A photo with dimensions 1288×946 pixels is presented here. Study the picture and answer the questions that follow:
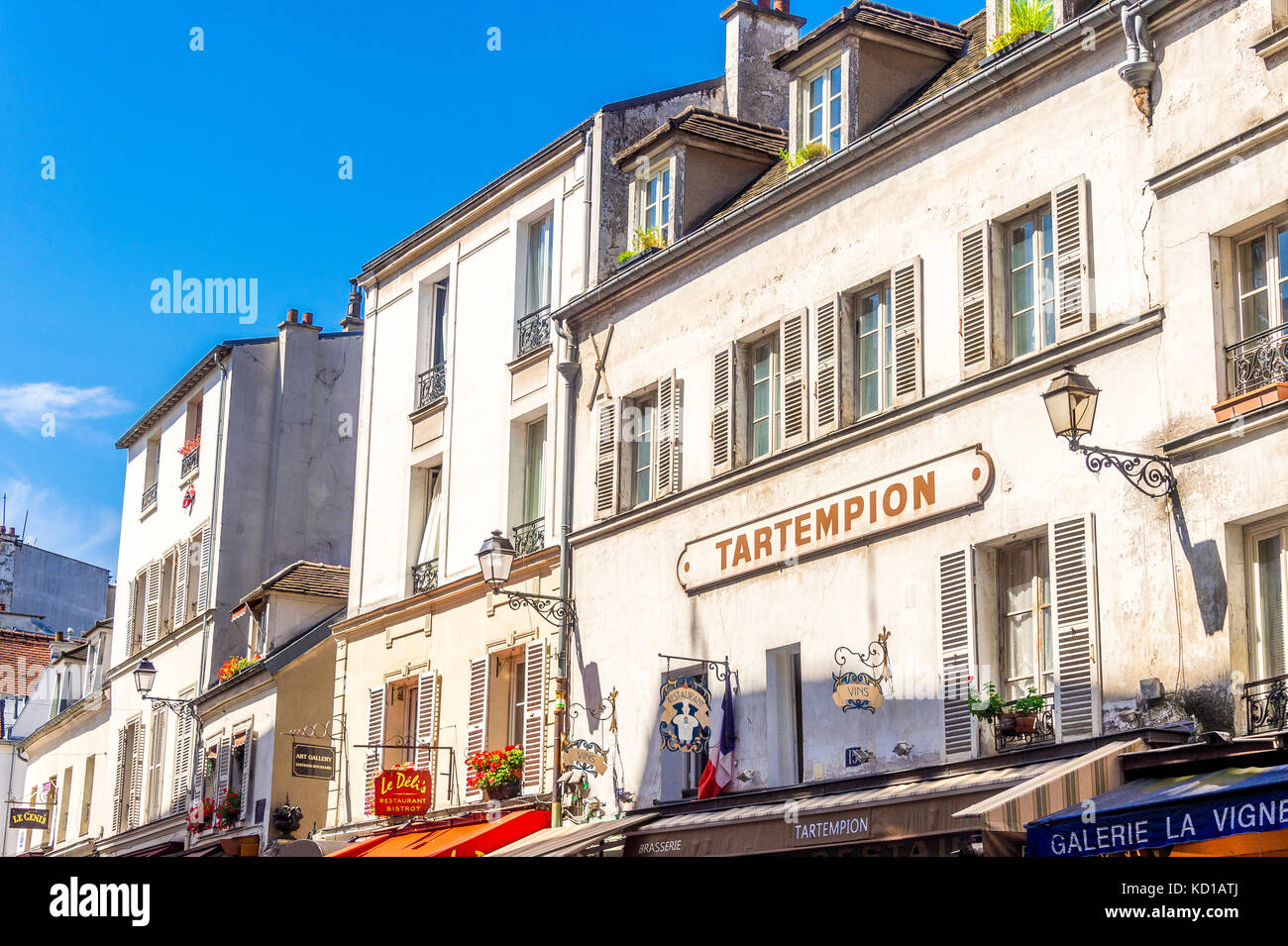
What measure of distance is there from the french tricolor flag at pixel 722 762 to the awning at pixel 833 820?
0.27 meters

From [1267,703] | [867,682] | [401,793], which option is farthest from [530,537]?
[1267,703]

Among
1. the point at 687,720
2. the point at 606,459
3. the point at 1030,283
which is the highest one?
Answer: the point at 1030,283

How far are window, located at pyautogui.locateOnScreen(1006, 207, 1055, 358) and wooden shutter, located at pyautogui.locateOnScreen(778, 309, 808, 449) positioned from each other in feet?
8.88

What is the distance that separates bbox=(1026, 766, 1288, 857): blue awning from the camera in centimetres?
1012

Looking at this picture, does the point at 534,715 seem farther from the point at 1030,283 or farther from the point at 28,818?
the point at 28,818

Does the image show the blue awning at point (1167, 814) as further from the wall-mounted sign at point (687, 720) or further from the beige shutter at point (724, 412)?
the beige shutter at point (724, 412)

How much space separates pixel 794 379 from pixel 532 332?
588cm

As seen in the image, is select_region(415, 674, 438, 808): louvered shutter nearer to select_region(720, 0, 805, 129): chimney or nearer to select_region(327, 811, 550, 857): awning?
select_region(327, 811, 550, 857): awning

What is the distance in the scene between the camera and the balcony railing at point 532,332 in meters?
21.7

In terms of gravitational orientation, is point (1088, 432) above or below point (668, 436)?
below

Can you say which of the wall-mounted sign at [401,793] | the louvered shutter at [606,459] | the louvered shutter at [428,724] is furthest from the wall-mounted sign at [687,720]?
the louvered shutter at [428,724]

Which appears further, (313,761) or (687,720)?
(313,761)

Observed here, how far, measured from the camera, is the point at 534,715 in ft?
65.8

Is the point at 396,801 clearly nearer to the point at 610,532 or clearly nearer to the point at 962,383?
the point at 610,532
